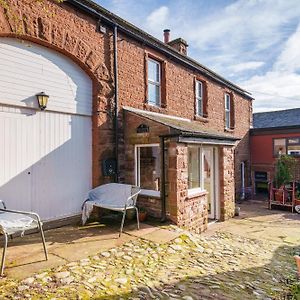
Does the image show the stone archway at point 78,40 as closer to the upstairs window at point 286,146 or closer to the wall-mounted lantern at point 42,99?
the wall-mounted lantern at point 42,99

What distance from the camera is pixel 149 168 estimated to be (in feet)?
24.4

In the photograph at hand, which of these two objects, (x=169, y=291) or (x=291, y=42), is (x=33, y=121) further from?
(x=291, y=42)

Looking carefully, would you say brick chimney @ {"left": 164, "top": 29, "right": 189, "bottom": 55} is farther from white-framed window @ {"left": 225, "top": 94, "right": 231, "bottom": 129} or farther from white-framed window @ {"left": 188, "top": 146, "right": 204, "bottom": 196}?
white-framed window @ {"left": 188, "top": 146, "right": 204, "bottom": 196}

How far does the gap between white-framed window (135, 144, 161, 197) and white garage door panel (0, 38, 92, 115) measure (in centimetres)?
184

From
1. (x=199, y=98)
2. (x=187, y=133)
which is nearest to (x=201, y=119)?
(x=199, y=98)

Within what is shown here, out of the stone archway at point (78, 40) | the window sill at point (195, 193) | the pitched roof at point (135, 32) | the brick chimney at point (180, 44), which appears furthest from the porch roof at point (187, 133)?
the brick chimney at point (180, 44)

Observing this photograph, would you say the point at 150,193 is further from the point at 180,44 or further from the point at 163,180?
the point at 180,44

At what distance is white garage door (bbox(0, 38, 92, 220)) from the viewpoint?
17.4ft

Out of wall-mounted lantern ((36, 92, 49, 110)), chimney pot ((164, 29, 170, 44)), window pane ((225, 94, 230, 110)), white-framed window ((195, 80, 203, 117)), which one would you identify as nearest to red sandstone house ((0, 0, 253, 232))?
wall-mounted lantern ((36, 92, 49, 110))

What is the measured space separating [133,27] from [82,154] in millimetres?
4270

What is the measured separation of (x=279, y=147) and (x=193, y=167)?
35.4 ft

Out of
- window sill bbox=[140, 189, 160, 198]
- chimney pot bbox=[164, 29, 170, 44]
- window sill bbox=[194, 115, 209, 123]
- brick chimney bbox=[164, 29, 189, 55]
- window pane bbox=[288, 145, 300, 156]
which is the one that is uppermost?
chimney pot bbox=[164, 29, 170, 44]

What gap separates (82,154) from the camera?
6.78 m

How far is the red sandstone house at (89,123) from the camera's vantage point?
543 centimetres
